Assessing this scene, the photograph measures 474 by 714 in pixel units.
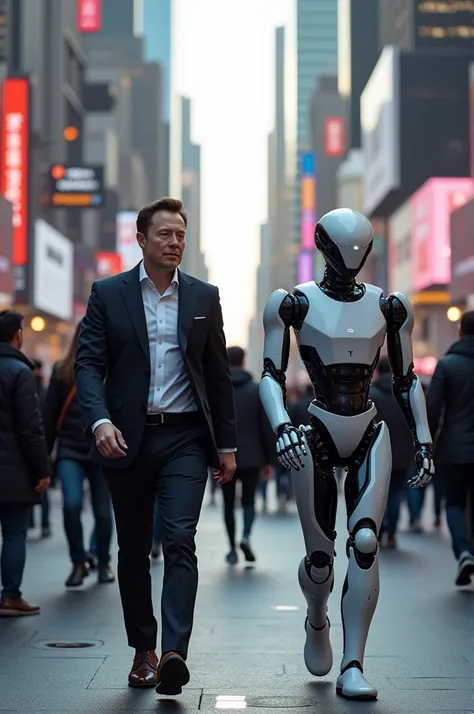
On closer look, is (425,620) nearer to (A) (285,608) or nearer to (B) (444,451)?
(A) (285,608)

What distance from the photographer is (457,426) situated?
9.96m

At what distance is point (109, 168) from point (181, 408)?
387 ft

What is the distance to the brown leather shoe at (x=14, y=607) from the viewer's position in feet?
28.3

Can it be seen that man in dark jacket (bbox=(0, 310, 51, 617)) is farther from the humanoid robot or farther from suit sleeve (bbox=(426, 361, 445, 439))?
suit sleeve (bbox=(426, 361, 445, 439))

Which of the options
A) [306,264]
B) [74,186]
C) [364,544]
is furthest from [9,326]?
[306,264]

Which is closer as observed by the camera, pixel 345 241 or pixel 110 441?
pixel 110 441

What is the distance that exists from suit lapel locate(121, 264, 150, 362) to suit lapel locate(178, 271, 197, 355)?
0.49 feet

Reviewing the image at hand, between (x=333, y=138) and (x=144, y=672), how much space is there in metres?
142

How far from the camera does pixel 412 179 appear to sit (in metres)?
83.6

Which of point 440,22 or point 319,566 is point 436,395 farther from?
point 440,22

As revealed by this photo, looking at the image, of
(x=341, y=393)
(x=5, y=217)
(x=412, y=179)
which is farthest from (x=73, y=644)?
(x=412, y=179)

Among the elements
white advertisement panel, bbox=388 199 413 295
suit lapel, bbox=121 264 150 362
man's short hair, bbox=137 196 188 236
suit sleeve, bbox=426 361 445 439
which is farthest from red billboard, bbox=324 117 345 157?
suit lapel, bbox=121 264 150 362

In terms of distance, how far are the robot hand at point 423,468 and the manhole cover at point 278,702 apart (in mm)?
1095

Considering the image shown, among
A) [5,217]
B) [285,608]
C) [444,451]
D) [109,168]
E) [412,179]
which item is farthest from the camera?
[109,168]
